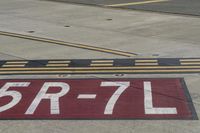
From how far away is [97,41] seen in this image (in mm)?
15094

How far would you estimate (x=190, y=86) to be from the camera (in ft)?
32.6

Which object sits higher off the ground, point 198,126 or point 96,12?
point 96,12

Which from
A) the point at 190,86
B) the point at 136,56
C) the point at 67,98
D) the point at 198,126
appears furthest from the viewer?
the point at 136,56

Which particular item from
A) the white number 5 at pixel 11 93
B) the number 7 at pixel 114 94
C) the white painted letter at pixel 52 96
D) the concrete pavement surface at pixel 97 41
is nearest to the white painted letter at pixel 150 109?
the concrete pavement surface at pixel 97 41

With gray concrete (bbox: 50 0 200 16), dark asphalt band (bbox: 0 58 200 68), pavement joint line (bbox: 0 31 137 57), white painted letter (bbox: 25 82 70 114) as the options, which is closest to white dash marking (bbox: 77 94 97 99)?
white painted letter (bbox: 25 82 70 114)

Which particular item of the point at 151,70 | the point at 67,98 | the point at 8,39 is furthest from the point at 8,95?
the point at 8,39

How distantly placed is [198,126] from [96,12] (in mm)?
14725

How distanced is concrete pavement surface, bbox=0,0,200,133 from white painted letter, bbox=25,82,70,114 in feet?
1.76

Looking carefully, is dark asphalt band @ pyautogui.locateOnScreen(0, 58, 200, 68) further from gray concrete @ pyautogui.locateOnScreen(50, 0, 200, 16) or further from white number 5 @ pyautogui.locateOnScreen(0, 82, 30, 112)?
gray concrete @ pyautogui.locateOnScreen(50, 0, 200, 16)

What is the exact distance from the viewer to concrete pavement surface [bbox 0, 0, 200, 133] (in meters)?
7.93

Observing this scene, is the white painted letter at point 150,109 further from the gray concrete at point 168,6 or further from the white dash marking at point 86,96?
the gray concrete at point 168,6

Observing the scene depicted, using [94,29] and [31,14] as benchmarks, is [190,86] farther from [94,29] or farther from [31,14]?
[31,14]

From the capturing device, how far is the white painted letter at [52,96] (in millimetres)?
8727

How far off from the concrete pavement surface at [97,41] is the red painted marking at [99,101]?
0.24 meters
